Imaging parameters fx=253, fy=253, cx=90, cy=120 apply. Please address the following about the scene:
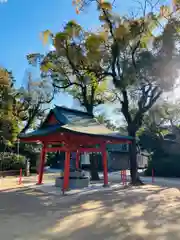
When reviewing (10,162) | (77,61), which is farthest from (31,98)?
(77,61)

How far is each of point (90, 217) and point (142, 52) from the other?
381 inches

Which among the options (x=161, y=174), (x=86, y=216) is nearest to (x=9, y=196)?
(x=86, y=216)

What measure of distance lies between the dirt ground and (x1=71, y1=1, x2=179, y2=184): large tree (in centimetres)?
577

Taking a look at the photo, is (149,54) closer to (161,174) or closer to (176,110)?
(176,110)

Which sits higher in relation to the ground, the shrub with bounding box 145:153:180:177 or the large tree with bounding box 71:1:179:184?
the large tree with bounding box 71:1:179:184

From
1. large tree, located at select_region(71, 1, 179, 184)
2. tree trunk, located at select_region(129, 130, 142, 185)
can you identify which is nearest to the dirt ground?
tree trunk, located at select_region(129, 130, 142, 185)

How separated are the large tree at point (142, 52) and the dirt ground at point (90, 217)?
5.77 m

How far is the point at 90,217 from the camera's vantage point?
7.38m

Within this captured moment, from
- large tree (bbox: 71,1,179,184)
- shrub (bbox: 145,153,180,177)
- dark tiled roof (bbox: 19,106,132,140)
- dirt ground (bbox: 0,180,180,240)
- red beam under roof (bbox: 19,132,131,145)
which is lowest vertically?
dirt ground (bbox: 0,180,180,240)

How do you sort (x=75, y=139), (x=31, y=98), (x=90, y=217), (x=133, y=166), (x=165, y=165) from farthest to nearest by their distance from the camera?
1. (x=31, y=98)
2. (x=165, y=165)
3. (x=133, y=166)
4. (x=75, y=139)
5. (x=90, y=217)

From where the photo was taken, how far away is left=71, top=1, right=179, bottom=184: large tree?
42.4 feet

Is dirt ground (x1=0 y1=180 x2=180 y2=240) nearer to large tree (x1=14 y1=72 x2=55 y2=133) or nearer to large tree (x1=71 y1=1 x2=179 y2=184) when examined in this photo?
large tree (x1=71 y1=1 x2=179 y2=184)

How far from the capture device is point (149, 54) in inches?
529

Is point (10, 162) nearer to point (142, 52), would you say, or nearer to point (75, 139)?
point (75, 139)
